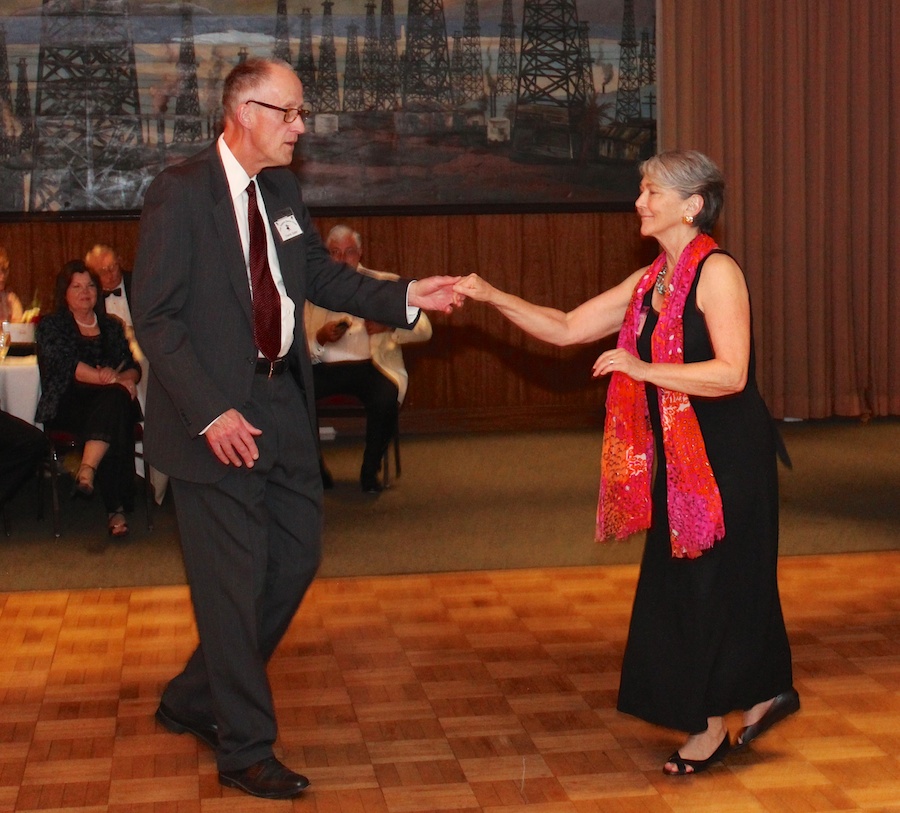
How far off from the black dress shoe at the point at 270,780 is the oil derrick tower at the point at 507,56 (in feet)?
21.5

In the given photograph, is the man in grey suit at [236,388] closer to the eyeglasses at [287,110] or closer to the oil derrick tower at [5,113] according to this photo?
the eyeglasses at [287,110]

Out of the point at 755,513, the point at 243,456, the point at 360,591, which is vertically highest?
the point at 243,456

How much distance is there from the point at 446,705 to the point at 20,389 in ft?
11.1

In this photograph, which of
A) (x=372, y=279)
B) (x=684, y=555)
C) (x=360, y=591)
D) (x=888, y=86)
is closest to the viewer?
(x=684, y=555)

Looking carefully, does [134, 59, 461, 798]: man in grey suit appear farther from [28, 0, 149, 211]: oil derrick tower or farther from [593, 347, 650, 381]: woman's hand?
[28, 0, 149, 211]: oil derrick tower

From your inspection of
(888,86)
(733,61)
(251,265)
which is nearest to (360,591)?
(251,265)

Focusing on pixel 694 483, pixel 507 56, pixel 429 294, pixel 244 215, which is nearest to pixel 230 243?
pixel 244 215

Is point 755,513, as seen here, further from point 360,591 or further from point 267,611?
point 360,591

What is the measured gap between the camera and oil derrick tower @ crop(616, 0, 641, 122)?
Answer: 355 inches

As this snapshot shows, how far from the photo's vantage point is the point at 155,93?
864cm

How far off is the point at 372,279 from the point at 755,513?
1194mm

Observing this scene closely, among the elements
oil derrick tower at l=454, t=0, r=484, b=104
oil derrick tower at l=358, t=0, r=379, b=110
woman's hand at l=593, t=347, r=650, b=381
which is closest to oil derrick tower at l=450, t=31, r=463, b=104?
oil derrick tower at l=454, t=0, r=484, b=104

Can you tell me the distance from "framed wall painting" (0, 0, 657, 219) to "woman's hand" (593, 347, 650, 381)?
5.94 meters

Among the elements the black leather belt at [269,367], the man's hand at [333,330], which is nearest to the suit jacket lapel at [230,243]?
the black leather belt at [269,367]
